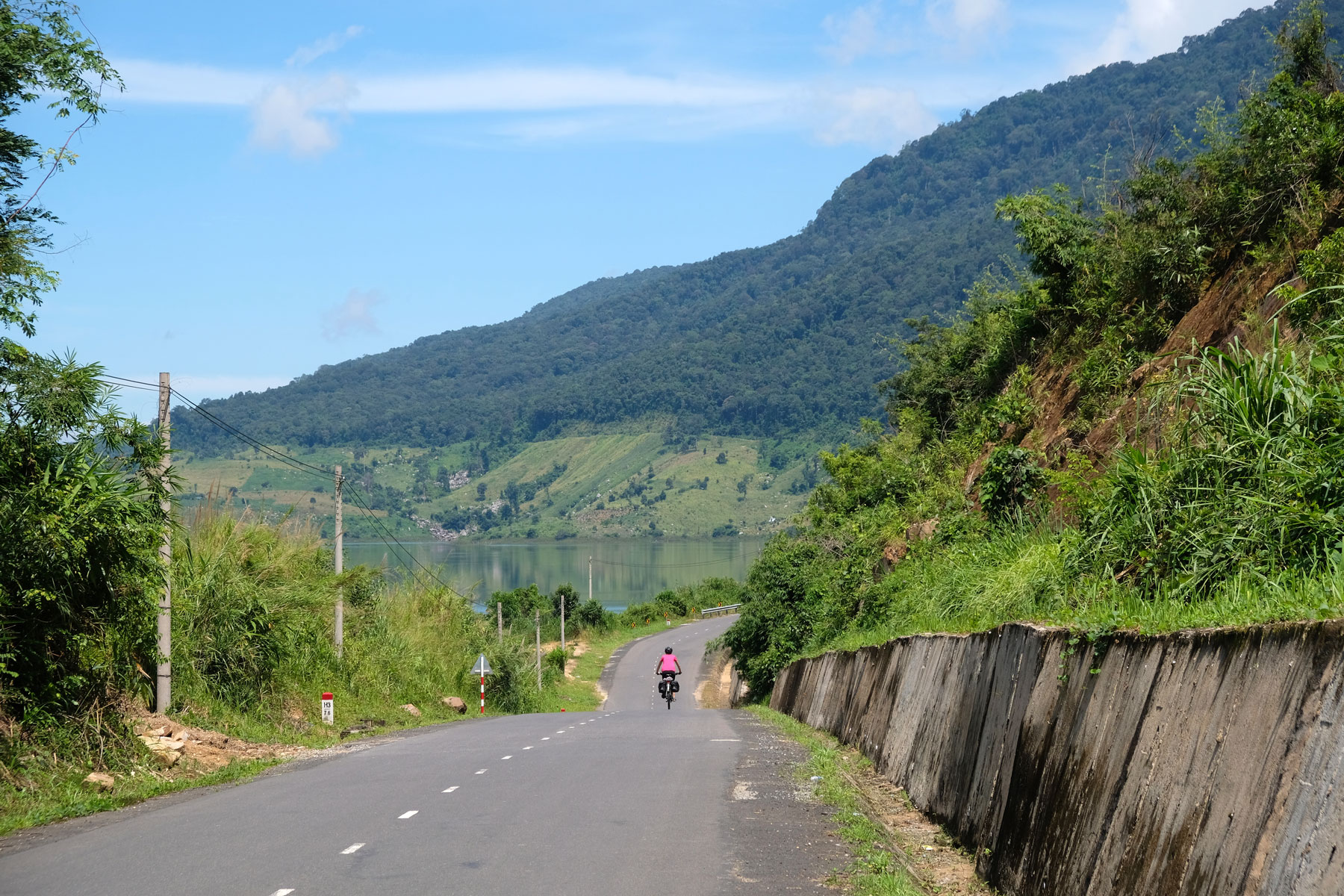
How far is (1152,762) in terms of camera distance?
5609 mm

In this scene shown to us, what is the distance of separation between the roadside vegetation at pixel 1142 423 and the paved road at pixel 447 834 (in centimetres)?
300

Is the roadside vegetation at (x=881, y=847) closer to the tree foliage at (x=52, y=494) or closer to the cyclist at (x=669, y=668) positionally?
the tree foliage at (x=52, y=494)

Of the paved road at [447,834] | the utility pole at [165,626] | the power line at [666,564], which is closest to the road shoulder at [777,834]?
the paved road at [447,834]

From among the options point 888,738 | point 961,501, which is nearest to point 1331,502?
point 888,738

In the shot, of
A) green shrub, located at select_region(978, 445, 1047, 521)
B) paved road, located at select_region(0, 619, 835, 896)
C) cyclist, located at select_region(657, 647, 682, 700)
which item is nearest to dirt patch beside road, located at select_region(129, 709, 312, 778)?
paved road, located at select_region(0, 619, 835, 896)

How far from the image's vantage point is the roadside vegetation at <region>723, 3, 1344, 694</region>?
23.3 feet

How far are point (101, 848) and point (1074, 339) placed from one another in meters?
17.6

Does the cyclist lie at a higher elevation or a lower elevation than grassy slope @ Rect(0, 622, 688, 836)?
lower

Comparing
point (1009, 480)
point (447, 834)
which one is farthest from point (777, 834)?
point (1009, 480)

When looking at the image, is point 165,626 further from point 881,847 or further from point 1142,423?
point 1142,423

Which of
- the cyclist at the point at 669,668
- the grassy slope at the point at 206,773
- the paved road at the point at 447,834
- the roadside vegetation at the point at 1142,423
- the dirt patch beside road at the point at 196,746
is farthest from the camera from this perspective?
the cyclist at the point at 669,668

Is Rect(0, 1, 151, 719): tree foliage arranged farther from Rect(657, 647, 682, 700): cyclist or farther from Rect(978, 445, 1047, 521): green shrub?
Rect(657, 647, 682, 700): cyclist

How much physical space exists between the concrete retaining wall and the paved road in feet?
4.80

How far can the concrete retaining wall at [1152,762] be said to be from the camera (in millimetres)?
4348
